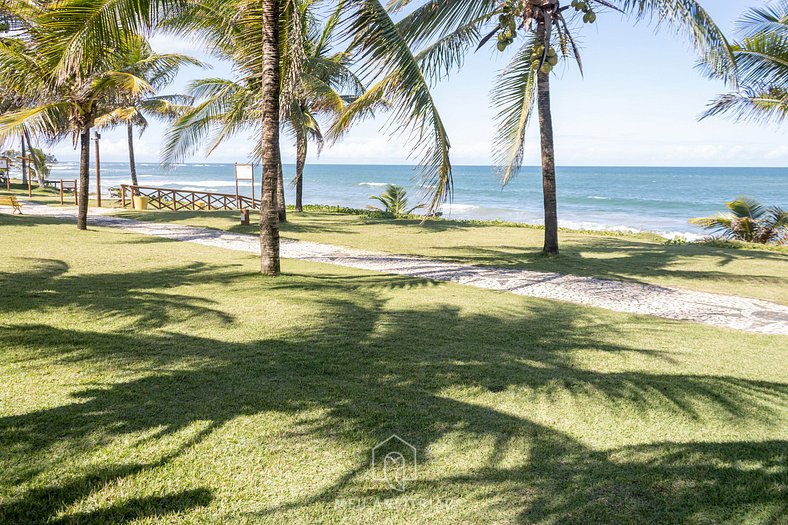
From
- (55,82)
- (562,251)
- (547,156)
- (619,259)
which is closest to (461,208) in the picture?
(562,251)

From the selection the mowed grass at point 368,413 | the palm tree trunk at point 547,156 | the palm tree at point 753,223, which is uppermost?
the palm tree trunk at point 547,156

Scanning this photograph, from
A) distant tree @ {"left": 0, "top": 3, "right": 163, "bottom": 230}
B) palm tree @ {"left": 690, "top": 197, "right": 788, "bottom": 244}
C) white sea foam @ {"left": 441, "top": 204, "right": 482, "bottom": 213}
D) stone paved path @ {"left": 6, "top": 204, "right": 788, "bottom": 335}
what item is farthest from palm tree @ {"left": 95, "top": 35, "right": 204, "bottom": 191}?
white sea foam @ {"left": 441, "top": 204, "right": 482, "bottom": 213}

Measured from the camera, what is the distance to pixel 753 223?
17.1 meters

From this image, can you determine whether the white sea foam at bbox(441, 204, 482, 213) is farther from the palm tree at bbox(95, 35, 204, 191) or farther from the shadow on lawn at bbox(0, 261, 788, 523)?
the shadow on lawn at bbox(0, 261, 788, 523)

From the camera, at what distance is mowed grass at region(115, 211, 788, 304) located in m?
9.52

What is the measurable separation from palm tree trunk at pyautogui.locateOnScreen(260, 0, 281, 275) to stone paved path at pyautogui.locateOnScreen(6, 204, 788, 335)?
209 cm

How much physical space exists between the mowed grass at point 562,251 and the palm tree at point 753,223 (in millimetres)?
2543

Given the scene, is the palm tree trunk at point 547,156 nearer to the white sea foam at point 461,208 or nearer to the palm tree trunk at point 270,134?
the palm tree trunk at point 270,134

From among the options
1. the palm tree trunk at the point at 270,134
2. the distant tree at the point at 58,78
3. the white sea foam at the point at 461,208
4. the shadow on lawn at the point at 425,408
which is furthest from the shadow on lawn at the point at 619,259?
the white sea foam at the point at 461,208

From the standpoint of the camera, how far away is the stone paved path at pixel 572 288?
22.9 feet

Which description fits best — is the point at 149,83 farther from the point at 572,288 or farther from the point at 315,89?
the point at 572,288

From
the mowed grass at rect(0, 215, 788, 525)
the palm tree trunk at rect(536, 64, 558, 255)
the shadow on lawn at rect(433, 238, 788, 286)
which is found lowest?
the mowed grass at rect(0, 215, 788, 525)

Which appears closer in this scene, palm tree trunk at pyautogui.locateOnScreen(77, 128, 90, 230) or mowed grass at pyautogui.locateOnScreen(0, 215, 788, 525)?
mowed grass at pyautogui.locateOnScreen(0, 215, 788, 525)

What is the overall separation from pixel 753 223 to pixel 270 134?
51.6ft
